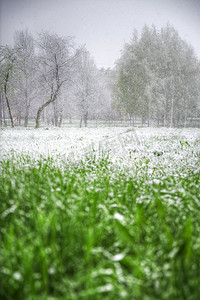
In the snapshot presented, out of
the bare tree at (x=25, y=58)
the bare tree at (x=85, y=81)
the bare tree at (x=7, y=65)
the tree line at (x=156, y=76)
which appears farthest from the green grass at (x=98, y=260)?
the tree line at (x=156, y=76)

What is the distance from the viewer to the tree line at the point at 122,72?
54.7 feet

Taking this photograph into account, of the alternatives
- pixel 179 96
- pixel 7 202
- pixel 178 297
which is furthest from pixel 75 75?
pixel 178 297

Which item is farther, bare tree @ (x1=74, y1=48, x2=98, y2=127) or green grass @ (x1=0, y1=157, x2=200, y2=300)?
bare tree @ (x1=74, y1=48, x2=98, y2=127)

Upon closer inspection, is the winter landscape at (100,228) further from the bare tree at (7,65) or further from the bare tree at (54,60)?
the bare tree at (7,65)

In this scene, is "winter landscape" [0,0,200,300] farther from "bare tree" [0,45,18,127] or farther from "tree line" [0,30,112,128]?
"bare tree" [0,45,18,127]

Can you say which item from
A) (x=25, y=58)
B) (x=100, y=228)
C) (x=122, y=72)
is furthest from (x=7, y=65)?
(x=100, y=228)

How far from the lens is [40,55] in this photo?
58.7 feet

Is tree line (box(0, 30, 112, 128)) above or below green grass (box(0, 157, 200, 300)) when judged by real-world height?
above

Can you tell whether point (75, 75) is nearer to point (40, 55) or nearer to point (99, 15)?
point (40, 55)

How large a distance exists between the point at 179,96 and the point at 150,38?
613 centimetres

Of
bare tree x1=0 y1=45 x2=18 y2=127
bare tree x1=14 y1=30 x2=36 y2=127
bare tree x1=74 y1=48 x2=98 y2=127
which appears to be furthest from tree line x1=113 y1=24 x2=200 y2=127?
bare tree x1=0 y1=45 x2=18 y2=127

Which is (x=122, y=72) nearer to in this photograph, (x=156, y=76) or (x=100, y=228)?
(x=156, y=76)

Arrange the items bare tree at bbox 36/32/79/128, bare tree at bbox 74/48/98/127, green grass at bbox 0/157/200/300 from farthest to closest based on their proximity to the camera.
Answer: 1. bare tree at bbox 74/48/98/127
2. bare tree at bbox 36/32/79/128
3. green grass at bbox 0/157/200/300

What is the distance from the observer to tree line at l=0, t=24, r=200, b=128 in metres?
16.7
